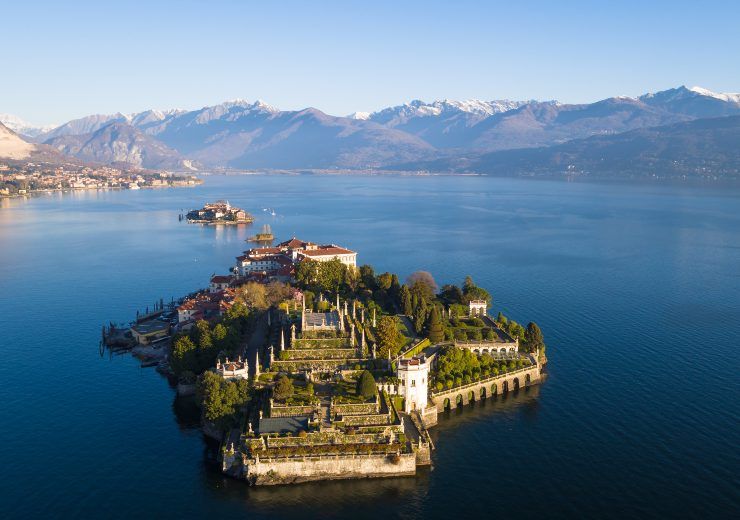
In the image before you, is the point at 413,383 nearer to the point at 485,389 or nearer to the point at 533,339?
the point at 485,389

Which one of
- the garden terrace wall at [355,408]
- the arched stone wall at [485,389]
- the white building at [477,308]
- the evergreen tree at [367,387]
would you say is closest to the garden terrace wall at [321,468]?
the garden terrace wall at [355,408]

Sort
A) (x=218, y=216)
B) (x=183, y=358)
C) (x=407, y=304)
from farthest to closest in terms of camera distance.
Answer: (x=218, y=216) < (x=407, y=304) < (x=183, y=358)

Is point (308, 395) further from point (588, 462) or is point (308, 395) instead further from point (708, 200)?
point (708, 200)

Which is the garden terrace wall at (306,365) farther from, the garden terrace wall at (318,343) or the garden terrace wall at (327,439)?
the garden terrace wall at (327,439)

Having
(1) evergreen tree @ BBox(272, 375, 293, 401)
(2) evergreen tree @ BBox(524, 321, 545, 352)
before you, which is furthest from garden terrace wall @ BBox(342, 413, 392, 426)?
(2) evergreen tree @ BBox(524, 321, 545, 352)

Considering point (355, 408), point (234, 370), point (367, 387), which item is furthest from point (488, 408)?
point (234, 370)

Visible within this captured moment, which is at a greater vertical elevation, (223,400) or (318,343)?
(318,343)

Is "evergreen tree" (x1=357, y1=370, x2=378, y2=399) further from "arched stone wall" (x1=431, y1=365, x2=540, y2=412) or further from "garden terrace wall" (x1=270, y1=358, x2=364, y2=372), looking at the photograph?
"arched stone wall" (x1=431, y1=365, x2=540, y2=412)
